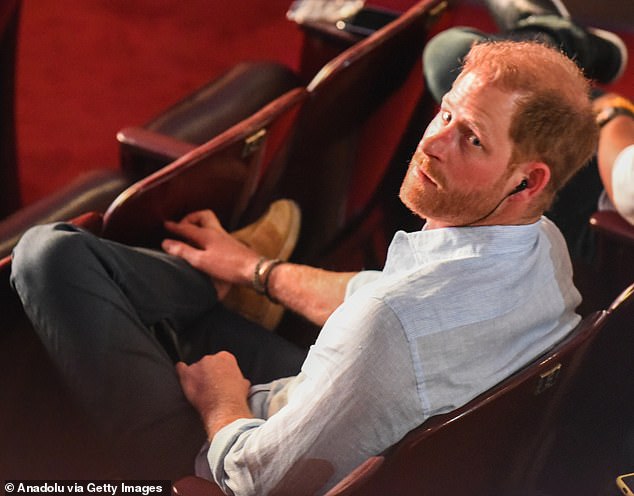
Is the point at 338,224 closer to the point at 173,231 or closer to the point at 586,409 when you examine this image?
the point at 173,231

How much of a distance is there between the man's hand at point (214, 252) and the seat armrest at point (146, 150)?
137mm

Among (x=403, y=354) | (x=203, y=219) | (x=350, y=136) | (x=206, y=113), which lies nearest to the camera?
(x=403, y=354)

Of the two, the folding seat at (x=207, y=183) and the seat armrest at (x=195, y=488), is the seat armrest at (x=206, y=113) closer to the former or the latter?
the folding seat at (x=207, y=183)

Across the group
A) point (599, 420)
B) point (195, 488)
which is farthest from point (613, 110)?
point (195, 488)

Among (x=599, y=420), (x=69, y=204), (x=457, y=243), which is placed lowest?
(x=599, y=420)

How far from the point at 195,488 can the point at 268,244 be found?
0.51 meters

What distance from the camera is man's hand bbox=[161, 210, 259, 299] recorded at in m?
1.21

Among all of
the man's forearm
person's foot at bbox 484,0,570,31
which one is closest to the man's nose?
the man's forearm

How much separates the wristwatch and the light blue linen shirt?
16.6 inches

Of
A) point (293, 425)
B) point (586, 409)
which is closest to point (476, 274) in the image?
point (293, 425)

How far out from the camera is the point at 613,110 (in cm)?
133

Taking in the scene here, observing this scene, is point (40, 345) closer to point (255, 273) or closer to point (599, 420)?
point (255, 273)

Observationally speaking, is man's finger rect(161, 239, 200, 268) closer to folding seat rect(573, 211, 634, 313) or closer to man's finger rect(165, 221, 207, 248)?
man's finger rect(165, 221, 207, 248)

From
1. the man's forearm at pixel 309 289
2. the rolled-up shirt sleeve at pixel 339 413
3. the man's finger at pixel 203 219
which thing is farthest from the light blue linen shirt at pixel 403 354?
the man's finger at pixel 203 219
